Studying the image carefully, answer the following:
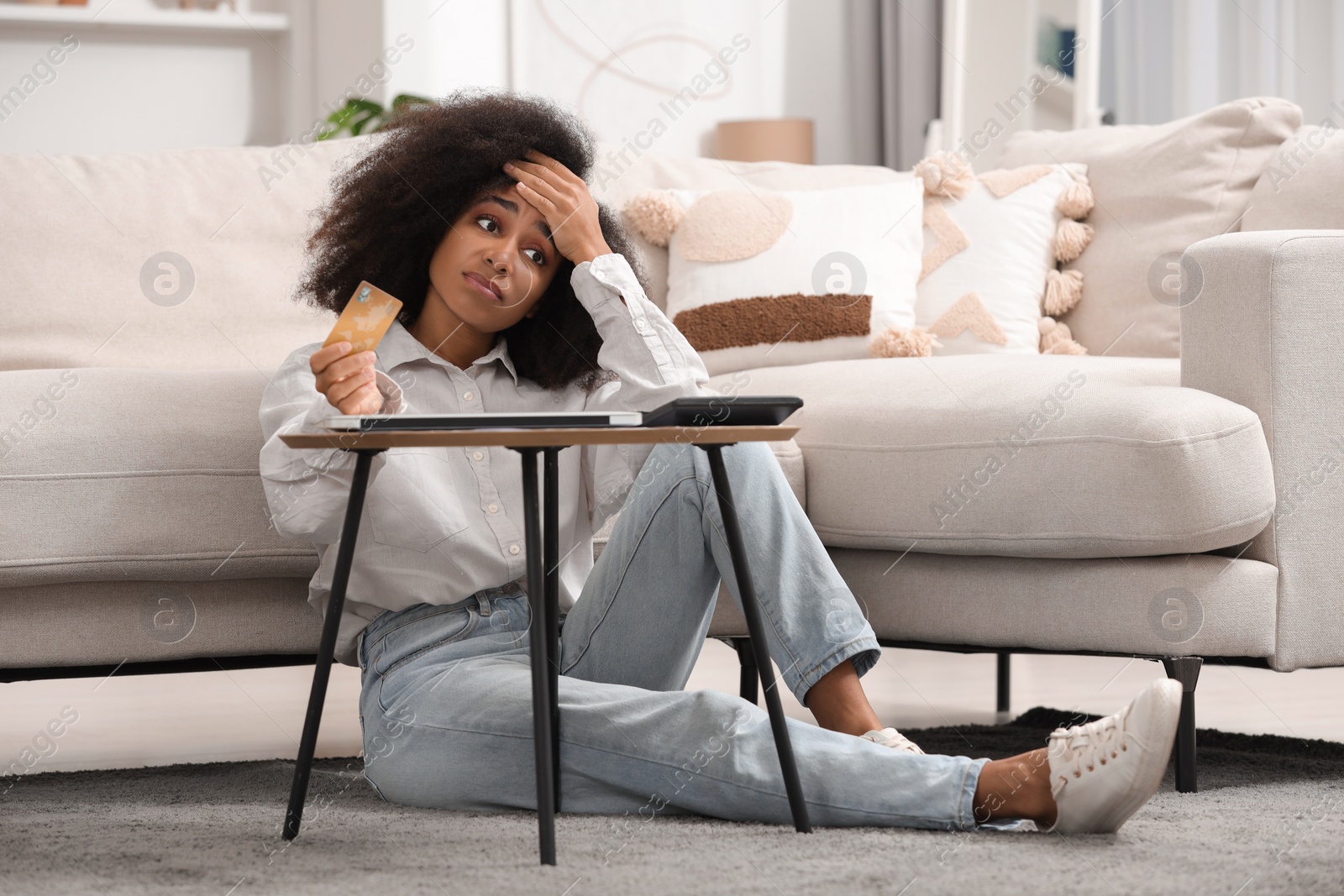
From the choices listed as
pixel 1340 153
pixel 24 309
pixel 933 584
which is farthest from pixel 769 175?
pixel 24 309

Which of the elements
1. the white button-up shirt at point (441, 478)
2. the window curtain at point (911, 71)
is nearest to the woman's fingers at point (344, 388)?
the white button-up shirt at point (441, 478)

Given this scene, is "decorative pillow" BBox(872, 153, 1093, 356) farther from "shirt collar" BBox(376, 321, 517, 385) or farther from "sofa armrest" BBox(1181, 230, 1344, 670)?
"shirt collar" BBox(376, 321, 517, 385)

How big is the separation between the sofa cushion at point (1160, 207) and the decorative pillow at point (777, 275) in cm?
30

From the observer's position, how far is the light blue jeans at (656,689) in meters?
1.13

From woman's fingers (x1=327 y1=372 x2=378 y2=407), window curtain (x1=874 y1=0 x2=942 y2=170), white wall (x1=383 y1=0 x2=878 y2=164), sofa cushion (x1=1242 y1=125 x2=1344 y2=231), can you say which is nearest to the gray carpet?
woman's fingers (x1=327 y1=372 x2=378 y2=407)

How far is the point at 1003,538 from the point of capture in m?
1.49

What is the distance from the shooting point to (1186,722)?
1.37 metres

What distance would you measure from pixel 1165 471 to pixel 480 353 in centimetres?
71

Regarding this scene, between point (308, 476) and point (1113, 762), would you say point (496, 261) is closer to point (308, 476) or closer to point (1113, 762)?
point (308, 476)

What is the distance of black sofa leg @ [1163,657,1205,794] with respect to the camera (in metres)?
1.37

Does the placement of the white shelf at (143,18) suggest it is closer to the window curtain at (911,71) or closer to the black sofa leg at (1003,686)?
the window curtain at (911,71)

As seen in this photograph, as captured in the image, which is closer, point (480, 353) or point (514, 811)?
point (514, 811)

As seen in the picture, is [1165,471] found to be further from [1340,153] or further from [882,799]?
[1340,153]

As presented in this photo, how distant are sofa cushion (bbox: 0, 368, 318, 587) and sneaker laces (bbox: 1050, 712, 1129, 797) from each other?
81cm
